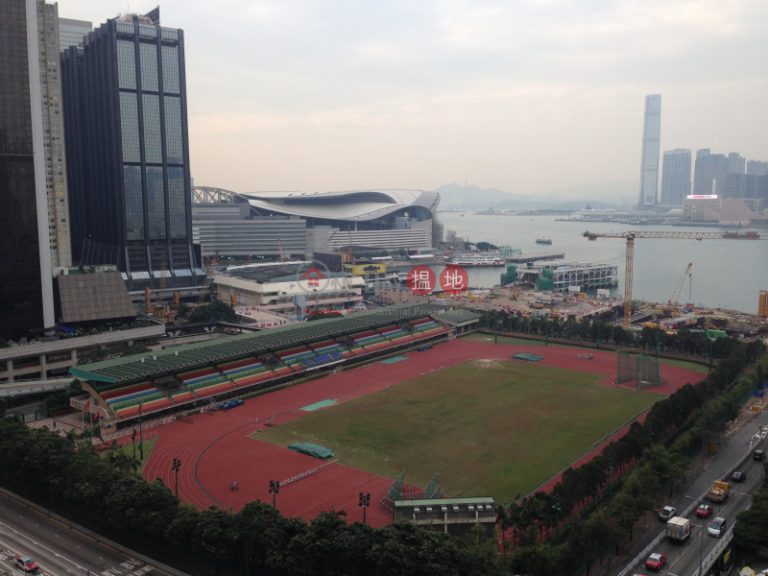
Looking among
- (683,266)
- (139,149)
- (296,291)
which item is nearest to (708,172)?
(683,266)

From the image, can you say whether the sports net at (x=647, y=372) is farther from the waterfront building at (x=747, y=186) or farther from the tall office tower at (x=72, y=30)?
the waterfront building at (x=747, y=186)

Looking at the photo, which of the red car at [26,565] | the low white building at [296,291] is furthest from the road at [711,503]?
the low white building at [296,291]

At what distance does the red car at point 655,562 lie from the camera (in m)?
12.6

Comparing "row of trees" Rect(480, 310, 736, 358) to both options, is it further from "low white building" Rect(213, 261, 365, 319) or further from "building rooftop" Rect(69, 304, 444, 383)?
"low white building" Rect(213, 261, 365, 319)

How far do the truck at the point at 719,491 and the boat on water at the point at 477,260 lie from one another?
2385 inches

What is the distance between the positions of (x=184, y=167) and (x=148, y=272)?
807 cm

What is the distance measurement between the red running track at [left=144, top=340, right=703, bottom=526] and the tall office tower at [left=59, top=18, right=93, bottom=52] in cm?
4576

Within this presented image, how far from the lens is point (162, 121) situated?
47.2m

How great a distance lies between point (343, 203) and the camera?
86188 millimetres

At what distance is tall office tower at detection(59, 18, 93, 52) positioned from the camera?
2258 inches

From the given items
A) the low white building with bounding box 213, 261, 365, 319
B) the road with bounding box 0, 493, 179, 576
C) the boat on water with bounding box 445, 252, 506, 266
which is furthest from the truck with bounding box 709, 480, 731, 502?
the boat on water with bounding box 445, 252, 506, 266

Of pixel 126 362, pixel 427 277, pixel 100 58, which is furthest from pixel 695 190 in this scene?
pixel 126 362

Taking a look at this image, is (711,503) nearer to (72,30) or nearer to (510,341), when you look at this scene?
(510,341)

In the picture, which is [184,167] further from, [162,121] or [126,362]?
[126,362]
